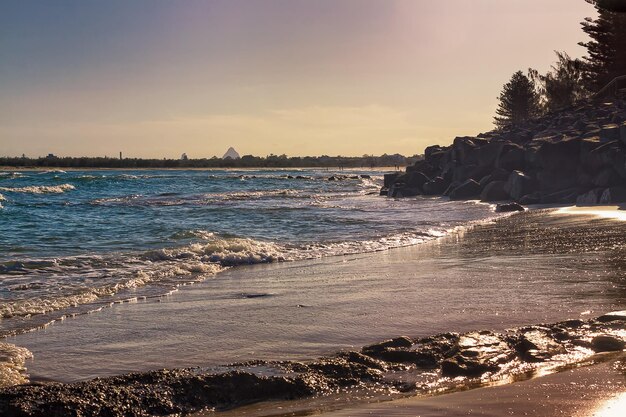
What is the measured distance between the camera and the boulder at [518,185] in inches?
987

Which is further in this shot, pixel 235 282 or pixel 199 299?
pixel 235 282

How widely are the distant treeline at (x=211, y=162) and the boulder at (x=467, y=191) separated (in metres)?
121

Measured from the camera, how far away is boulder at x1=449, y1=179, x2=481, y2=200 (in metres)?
29.4

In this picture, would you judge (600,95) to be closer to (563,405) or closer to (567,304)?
(567,304)

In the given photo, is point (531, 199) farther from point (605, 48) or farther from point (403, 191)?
point (605, 48)

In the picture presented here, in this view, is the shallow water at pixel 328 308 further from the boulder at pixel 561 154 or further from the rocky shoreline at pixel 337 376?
the boulder at pixel 561 154

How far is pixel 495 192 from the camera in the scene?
A: 26922 millimetres

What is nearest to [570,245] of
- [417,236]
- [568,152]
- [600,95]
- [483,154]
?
[417,236]

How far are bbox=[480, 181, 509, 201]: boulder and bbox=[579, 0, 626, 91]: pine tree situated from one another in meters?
18.6

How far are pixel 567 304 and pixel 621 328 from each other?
127 cm

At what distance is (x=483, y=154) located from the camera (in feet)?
104

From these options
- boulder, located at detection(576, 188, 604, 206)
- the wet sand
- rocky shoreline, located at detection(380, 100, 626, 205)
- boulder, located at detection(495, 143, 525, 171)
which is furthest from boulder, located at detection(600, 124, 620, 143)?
the wet sand

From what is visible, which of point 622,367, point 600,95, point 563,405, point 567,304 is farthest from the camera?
point 600,95

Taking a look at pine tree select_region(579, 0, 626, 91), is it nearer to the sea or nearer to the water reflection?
the sea
